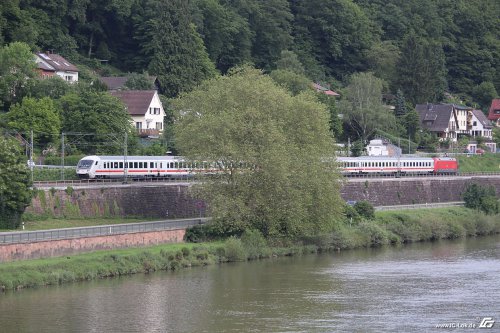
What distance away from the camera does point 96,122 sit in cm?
8331

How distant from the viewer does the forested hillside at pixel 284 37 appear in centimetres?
10844

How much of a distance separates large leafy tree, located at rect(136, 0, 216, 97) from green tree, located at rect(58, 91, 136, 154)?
2304cm

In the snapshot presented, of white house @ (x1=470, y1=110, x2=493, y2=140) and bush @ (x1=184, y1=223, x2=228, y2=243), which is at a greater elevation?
white house @ (x1=470, y1=110, x2=493, y2=140)

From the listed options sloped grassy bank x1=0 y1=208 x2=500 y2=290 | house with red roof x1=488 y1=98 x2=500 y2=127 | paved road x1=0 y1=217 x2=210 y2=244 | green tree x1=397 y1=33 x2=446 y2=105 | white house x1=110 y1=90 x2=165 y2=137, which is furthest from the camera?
house with red roof x1=488 y1=98 x2=500 y2=127

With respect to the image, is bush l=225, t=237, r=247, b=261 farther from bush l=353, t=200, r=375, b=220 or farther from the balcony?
Answer: the balcony

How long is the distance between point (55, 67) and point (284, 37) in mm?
35124

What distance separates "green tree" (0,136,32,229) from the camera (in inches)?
2384

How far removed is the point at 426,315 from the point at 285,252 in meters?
20.2

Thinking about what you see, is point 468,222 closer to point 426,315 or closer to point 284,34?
point 426,315

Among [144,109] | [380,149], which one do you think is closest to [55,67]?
[144,109]

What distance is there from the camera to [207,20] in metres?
122

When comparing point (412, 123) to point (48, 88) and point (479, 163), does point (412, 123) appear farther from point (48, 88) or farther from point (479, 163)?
point (48, 88)

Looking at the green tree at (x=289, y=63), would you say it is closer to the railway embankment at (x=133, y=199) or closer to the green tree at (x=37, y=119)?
the railway embankment at (x=133, y=199)

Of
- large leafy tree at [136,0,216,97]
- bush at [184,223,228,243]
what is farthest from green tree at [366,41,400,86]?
bush at [184,223,228,243]
